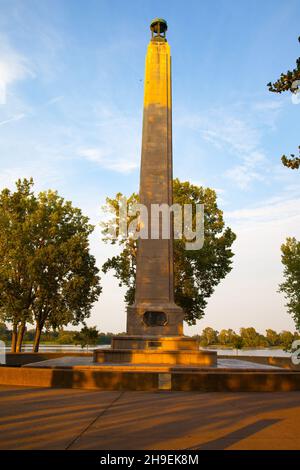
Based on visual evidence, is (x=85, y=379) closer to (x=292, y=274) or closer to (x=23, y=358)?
(x=23, y=358)

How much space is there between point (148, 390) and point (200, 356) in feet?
31.0

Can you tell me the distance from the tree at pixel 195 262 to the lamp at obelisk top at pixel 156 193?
39.3ft

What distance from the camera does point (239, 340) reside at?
45219mm

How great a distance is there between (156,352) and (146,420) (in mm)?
13703

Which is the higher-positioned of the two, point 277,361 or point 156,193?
point 156,193

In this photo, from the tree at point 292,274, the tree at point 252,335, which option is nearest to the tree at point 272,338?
the tree at point 252,335

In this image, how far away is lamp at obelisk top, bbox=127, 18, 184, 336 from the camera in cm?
2348

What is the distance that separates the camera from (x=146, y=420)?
7.63 meters

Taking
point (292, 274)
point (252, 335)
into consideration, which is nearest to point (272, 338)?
point (252, 335)

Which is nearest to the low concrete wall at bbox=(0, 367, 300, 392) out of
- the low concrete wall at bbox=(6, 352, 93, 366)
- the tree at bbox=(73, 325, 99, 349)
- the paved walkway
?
the paved walkway

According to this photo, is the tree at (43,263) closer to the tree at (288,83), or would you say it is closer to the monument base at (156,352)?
the monument base at (156,352)

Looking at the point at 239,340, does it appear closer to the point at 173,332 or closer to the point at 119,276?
the point at 119,276

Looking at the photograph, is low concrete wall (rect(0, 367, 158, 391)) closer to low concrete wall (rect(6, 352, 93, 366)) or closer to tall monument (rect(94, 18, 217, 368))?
tall monument (rect(94, 18, 217, 368))

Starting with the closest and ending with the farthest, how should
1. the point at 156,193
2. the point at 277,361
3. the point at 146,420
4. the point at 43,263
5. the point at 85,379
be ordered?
the point at 146,420, the point at 85,379, the point at 156,193, the point at 277,361, the point at 43,263
